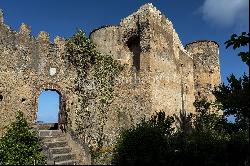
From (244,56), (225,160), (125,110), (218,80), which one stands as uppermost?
(218,80)

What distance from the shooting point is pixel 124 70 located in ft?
62.1

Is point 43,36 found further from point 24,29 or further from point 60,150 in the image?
point 60,150

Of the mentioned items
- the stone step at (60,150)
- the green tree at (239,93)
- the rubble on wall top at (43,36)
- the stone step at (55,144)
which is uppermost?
the rubble on wall top at (43,36)

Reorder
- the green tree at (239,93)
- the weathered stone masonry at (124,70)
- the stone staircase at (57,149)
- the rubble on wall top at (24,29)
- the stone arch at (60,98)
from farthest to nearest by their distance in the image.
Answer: the rubble on wall top at (24,29), the stone arch at (60,98), the weathered stone masonry at (124,70), the stone staircase at (57,149), the green tree at (239,93)

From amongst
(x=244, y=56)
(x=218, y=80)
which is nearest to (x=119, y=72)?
(x=244, y=56)

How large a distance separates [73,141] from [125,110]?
539 cm

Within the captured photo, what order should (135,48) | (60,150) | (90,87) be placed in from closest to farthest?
(60,150) → (90,87) → (135,48)

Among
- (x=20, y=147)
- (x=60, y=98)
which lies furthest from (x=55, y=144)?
(x=60, y=98)

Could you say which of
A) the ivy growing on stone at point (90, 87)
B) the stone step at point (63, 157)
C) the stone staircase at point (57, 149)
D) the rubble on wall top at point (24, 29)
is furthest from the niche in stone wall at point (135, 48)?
the stone step at point (63, 157)

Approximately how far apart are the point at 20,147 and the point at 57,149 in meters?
1.45

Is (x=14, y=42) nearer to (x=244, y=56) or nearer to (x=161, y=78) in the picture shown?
(x=161, y=78)

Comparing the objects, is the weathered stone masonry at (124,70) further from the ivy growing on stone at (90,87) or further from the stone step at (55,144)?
the stone step at (55,144)

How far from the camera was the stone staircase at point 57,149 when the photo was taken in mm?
12281

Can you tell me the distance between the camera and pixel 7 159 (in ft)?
40.1
